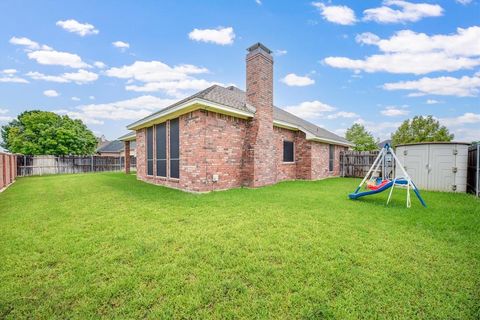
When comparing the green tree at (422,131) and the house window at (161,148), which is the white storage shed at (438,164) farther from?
the green tree at (422,131)

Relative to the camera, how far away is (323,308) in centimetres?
194

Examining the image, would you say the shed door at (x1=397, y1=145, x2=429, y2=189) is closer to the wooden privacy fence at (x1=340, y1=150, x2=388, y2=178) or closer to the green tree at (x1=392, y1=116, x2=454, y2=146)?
the wooden privacy fence at (x1=340, y1=150, x2=388, y2=178)

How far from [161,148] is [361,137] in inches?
1254

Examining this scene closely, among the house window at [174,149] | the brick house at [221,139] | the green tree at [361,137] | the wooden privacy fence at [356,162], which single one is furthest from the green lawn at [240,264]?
the green tree at [361,137]

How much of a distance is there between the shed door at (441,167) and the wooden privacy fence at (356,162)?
5.29 meters

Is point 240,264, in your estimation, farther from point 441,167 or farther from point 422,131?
point 422,131

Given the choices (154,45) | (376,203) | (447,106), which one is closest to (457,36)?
(447,106)

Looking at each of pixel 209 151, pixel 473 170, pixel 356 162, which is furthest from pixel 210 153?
pixel 356 162

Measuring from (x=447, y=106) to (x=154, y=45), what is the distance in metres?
19.9

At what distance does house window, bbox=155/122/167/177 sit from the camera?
940 centimetres

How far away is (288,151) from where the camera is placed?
460 inches

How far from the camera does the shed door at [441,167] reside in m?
8.36

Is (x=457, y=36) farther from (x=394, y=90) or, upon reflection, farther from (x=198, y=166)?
(x=198, y=166)

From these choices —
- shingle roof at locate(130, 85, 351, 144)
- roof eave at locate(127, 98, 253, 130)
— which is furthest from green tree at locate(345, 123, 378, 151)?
roof eave at locate(127, 98, 253, 130)
